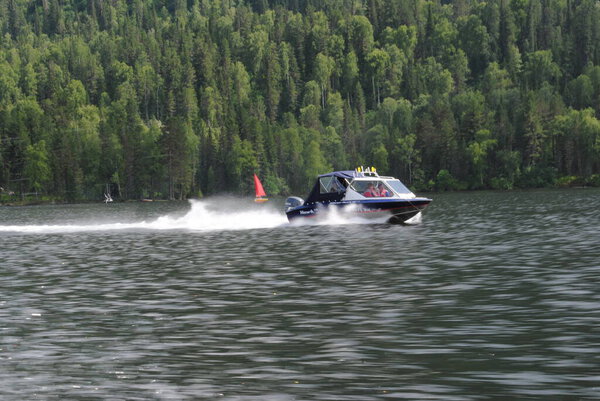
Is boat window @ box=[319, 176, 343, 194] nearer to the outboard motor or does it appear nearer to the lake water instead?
the outboard motor

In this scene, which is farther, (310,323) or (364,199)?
(364,199)

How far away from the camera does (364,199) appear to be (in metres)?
64.9

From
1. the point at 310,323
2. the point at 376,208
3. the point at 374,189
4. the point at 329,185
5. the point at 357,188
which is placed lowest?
the point at 310,323

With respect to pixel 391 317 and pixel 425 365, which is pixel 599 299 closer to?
pixel 391 317

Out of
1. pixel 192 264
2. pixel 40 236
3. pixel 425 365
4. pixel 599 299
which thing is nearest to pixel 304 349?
pixel 425 365

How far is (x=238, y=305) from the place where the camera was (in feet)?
88.9

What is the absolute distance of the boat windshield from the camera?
6475 centimetres

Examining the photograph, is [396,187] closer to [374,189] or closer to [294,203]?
[374,189]

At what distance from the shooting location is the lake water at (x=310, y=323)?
16.8 meters

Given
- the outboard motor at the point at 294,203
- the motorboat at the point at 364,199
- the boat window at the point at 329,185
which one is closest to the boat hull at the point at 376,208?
the motorboat at the point at 364,199

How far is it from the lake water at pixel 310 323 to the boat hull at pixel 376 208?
52.2 ft

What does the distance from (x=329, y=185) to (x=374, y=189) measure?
3855 millimetres

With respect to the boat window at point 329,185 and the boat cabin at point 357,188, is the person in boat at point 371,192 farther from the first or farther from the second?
the boat window at point 329,185

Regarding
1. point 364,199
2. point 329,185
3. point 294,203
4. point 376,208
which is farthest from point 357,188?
point 294,203
